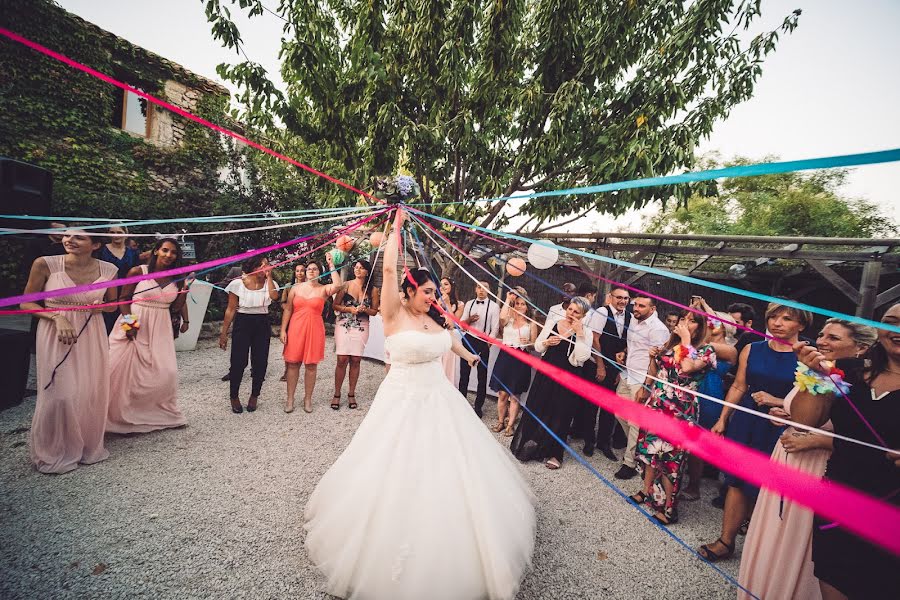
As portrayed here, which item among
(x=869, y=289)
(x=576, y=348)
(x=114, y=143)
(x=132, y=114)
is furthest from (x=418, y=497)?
(x=132, y=114)

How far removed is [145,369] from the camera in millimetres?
3939

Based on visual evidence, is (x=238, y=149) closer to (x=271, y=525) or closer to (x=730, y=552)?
(x=271, y=525)

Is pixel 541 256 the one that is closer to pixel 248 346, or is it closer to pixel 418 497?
pixel 248 346

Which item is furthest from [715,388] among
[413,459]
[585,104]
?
[585,104]

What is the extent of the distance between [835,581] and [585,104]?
4946 mm

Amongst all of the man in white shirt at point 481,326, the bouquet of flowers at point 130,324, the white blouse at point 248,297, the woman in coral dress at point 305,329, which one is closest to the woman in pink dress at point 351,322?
the woman in coral dress at point 305,329

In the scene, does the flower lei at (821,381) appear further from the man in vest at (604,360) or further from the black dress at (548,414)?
the man in vest at (604,360)

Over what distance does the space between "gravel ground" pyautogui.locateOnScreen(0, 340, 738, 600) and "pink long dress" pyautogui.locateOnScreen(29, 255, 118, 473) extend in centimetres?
18

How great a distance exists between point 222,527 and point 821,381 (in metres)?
3.85

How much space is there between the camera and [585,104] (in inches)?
189

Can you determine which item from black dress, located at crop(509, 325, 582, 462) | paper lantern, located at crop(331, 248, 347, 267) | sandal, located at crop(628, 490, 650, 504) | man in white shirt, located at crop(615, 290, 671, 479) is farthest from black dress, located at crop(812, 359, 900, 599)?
paper lantern, located at crop(331, 248, 347, 267)

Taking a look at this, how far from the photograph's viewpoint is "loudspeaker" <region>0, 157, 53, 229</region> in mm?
3094

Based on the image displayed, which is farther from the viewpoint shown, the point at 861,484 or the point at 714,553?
the point at 714,553

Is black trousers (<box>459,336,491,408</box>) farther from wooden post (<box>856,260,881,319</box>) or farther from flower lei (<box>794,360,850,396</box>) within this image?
wooden post (<box>856,260,881,319</box>)
